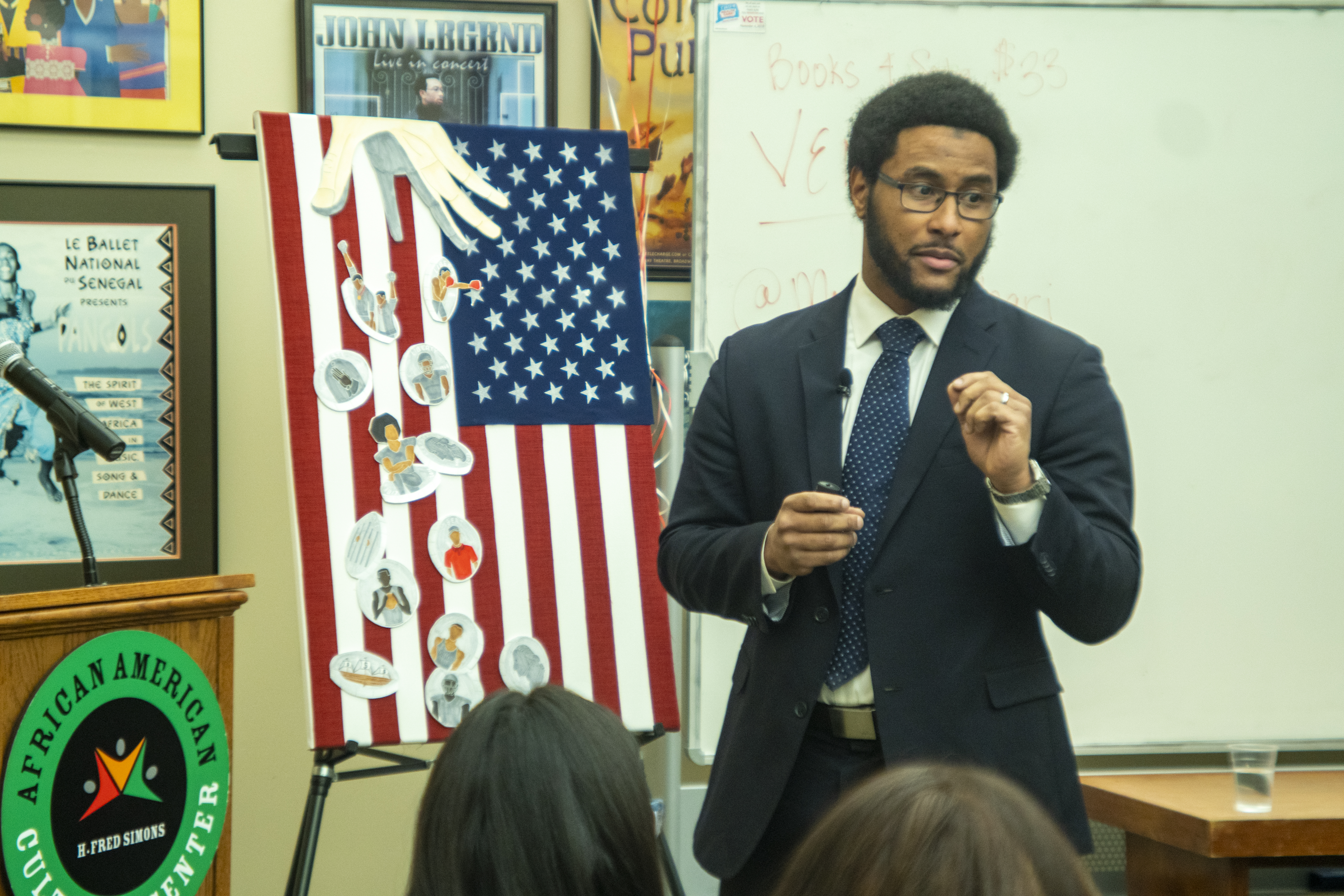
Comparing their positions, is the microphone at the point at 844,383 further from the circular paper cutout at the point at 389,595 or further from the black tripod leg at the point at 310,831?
the black tripod leg at the point at 310,831

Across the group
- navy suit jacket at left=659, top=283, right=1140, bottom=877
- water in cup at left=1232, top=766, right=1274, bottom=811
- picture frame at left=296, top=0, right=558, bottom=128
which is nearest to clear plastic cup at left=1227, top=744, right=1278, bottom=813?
water in cup at left=1232, top=766, right=1274, bottom=811

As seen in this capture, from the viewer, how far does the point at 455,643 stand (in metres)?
1.98

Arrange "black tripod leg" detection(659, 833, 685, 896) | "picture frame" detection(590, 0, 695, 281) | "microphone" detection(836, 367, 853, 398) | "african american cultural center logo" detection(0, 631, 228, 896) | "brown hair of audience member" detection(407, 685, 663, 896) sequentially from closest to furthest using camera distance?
"brown hair of audience member" detection(407, 685, 663, 896), "african american cultural center logo" detection(0, 631, 228, 896), "microphone" detection(836, 367, 853, 398), "black tripod leg" detection(659, 833, 685, 896), "picture frame" detection(590, 0, 695, 281)

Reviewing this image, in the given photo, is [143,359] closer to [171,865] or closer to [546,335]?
[546,335]

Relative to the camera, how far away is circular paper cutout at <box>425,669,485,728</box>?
195 centimetres

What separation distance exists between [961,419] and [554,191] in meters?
1.10

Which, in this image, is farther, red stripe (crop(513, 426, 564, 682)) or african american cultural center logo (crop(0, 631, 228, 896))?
red stripe (crop(513, 426, 564, 682))

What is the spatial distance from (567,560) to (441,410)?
346mm

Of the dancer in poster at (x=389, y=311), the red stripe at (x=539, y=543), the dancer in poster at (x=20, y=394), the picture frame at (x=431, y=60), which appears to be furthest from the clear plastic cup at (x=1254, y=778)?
the dancer in poster at (x=20, y=394)

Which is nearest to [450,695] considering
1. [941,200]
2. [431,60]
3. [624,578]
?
[624,578]

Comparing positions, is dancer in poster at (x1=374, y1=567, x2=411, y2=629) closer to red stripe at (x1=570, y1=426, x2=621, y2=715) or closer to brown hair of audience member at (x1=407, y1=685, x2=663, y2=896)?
red stripe at (x1=570, y1=426, x2=621, y2=715)

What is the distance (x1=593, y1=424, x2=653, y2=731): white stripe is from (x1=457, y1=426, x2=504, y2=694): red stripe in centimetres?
20

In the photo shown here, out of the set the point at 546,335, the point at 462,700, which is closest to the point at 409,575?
the point at 462,700

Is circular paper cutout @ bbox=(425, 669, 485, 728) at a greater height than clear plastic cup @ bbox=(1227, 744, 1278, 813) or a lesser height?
greater
